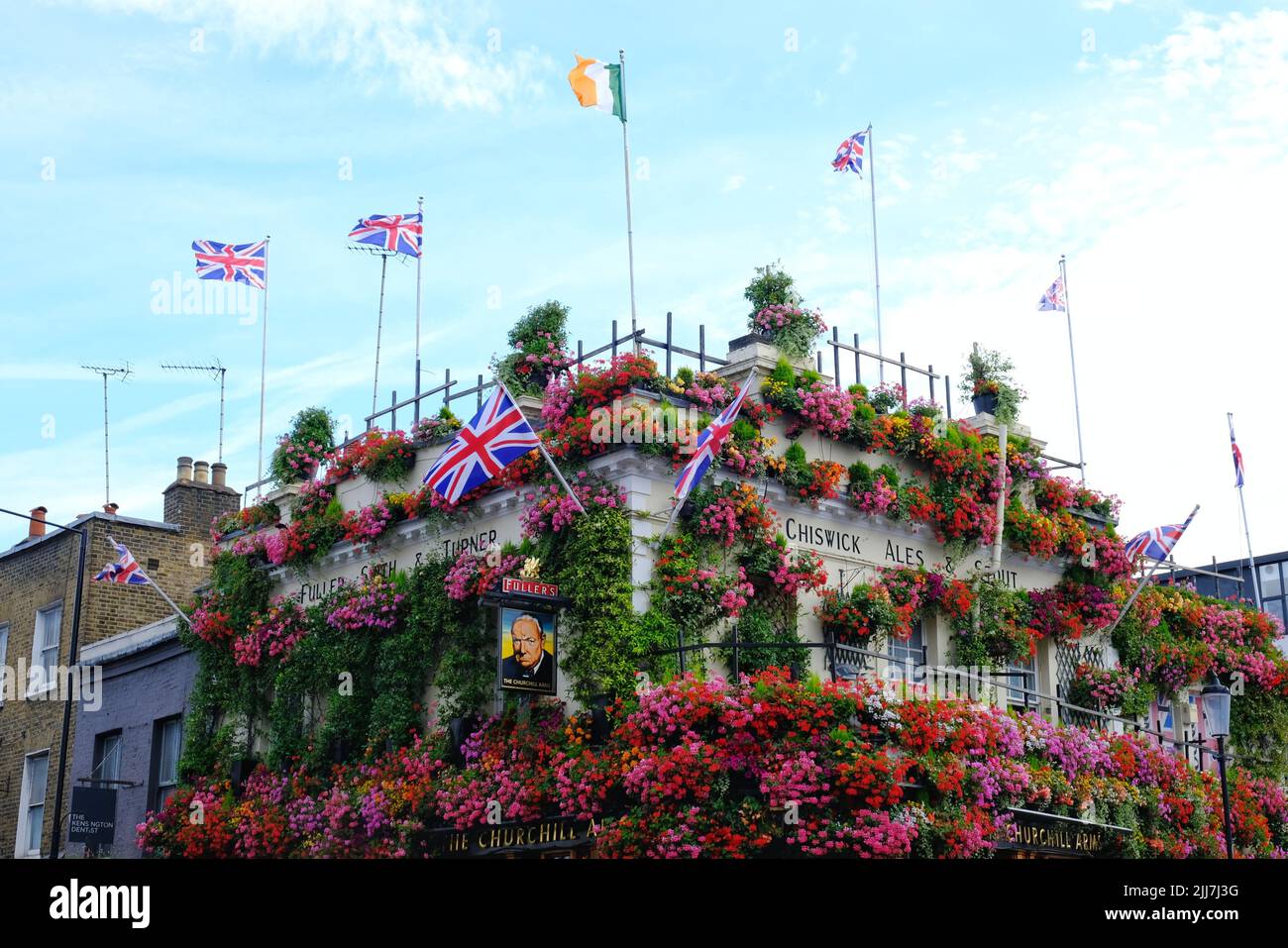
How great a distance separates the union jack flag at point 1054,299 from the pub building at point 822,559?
2.43 metres

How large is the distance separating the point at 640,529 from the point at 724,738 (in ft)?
10.9

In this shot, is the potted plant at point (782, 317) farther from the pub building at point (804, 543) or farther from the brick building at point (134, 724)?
the brick building at point (134, 724)

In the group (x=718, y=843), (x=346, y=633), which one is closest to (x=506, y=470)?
(x=346, y=633)

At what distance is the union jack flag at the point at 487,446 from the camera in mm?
19750

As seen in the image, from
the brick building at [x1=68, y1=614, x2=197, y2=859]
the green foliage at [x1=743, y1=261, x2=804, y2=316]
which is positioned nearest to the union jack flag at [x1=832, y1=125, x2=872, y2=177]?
the green foliage at [x1=743, y1=261, x2=804, y2=316]

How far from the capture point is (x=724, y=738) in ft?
60.2

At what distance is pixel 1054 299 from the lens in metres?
27.0

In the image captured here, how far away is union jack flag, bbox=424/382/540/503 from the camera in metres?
19.8

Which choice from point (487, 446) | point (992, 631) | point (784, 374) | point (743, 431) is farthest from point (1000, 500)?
point (487, 446)

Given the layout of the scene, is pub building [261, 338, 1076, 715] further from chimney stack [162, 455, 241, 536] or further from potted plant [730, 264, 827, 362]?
chimney stack [162, 455, 241, 536]

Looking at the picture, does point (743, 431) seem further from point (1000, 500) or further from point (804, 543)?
point (1000, 500)

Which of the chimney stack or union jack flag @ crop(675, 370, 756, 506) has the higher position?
the chimney stack

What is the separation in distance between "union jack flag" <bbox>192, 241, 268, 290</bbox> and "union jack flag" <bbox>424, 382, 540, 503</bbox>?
29.6ft
